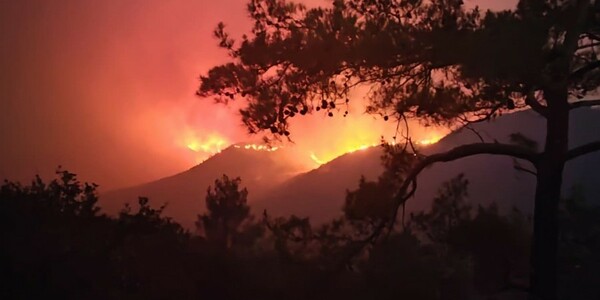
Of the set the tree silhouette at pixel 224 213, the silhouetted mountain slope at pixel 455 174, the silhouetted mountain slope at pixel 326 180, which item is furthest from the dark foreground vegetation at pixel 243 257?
the silhouetted mountain slope at pixel 326 180

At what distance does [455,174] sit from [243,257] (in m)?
33.7

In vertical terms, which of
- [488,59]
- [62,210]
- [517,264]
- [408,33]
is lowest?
[517,264]

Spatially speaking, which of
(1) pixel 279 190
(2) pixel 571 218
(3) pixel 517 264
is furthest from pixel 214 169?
(3) pixel 517 264

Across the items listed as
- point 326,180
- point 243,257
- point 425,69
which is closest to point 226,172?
point 326,180

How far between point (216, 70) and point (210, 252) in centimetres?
288

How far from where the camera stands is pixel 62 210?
10547 millimetres

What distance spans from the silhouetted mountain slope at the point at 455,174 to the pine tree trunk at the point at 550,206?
1733 cm

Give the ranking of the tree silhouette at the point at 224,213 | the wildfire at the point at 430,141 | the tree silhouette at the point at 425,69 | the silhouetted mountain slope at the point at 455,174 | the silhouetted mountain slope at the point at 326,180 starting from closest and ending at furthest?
1. the tree silhouette at the point at 425,69
2. the wildfire at the point at 430,141
3. the tree silhouette at the point at 224,213
4. the silhouetted mountain slope at the point at 455,174
5. the silhouetted mountain slope at the point at 326,180

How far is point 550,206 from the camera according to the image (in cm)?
933

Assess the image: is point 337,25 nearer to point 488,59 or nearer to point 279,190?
point 488,59

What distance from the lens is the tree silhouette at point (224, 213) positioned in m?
13.8

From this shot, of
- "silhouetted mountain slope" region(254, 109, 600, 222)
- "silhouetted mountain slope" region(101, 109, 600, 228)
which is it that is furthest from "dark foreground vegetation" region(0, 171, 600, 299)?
"silhouetted mountain slope" region(101, 109, 600, 228)

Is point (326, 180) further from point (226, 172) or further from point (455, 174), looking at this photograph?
point (226, 172)

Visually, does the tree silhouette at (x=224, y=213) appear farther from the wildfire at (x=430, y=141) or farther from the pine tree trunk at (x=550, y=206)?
the pine tree trunk at (x=550, y=206)
